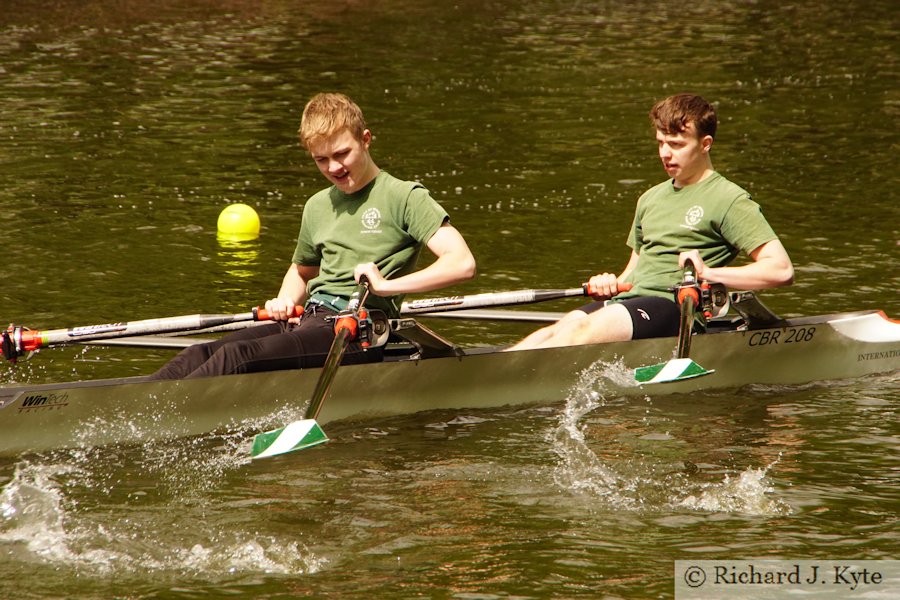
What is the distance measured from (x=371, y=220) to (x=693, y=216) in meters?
1.85

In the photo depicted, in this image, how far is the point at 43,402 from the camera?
21.8 feet

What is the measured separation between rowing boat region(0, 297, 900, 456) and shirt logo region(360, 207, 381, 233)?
500 mm

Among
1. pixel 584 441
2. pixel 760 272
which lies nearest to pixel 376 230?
pixel 584 441

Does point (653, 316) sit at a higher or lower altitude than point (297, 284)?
lower

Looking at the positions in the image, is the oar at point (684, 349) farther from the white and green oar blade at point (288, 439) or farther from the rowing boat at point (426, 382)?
the white and green oar blade at point (288, 439)

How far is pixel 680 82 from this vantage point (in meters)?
20.5

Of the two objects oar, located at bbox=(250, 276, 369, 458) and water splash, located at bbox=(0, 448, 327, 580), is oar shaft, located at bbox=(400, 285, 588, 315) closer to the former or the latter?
oar, located at bbox=(250, 276, 369, 458)

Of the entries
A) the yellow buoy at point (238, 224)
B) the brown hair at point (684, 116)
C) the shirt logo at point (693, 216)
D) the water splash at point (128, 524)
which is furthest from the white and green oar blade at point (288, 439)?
the yellow buoy at point (238, 224)

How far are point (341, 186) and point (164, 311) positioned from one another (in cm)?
340

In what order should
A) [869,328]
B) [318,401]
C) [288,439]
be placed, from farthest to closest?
[869,328]
[318,401]
[288,439]

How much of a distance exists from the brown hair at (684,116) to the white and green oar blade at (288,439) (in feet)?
8.59

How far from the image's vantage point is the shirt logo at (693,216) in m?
7.63

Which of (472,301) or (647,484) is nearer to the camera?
(647,484)

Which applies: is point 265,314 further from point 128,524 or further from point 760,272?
point 760,272
